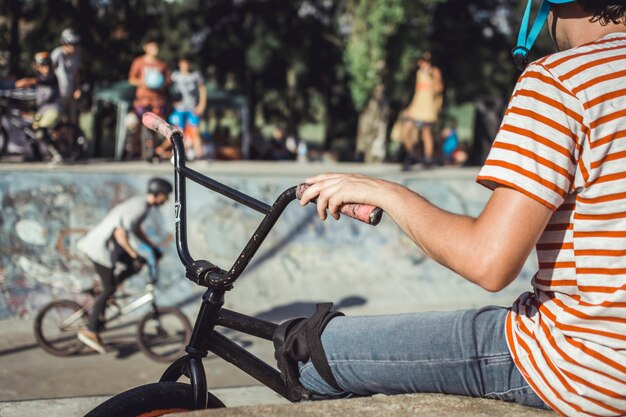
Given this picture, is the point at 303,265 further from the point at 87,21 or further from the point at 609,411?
the point at 87,21

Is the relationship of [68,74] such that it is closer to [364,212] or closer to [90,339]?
[90,339]

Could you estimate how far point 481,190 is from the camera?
29.0 ft

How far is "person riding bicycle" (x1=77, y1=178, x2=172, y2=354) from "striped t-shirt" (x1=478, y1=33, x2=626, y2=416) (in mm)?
5259

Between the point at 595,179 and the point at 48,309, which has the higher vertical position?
the point at 595,179

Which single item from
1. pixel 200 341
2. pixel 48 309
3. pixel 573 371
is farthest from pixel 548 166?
pixel 48 309

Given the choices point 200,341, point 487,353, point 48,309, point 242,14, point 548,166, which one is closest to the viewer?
point 548,166

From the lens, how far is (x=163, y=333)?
6.40 metres

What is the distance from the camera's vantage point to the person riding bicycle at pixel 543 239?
1.38 metres

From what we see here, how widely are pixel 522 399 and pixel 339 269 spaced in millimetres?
6185

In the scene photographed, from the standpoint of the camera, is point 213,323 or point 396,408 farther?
point 213,323

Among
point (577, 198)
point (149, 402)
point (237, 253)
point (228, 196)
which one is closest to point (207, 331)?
point (149, 402)

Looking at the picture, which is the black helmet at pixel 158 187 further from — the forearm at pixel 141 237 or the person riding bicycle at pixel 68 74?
the person riding bicycle at pixel 68 74

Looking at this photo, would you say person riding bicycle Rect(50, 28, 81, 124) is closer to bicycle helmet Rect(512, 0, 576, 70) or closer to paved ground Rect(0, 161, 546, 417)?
paved ground Rect(0, 161, 546, 417)

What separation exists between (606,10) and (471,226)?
0.58 meters
